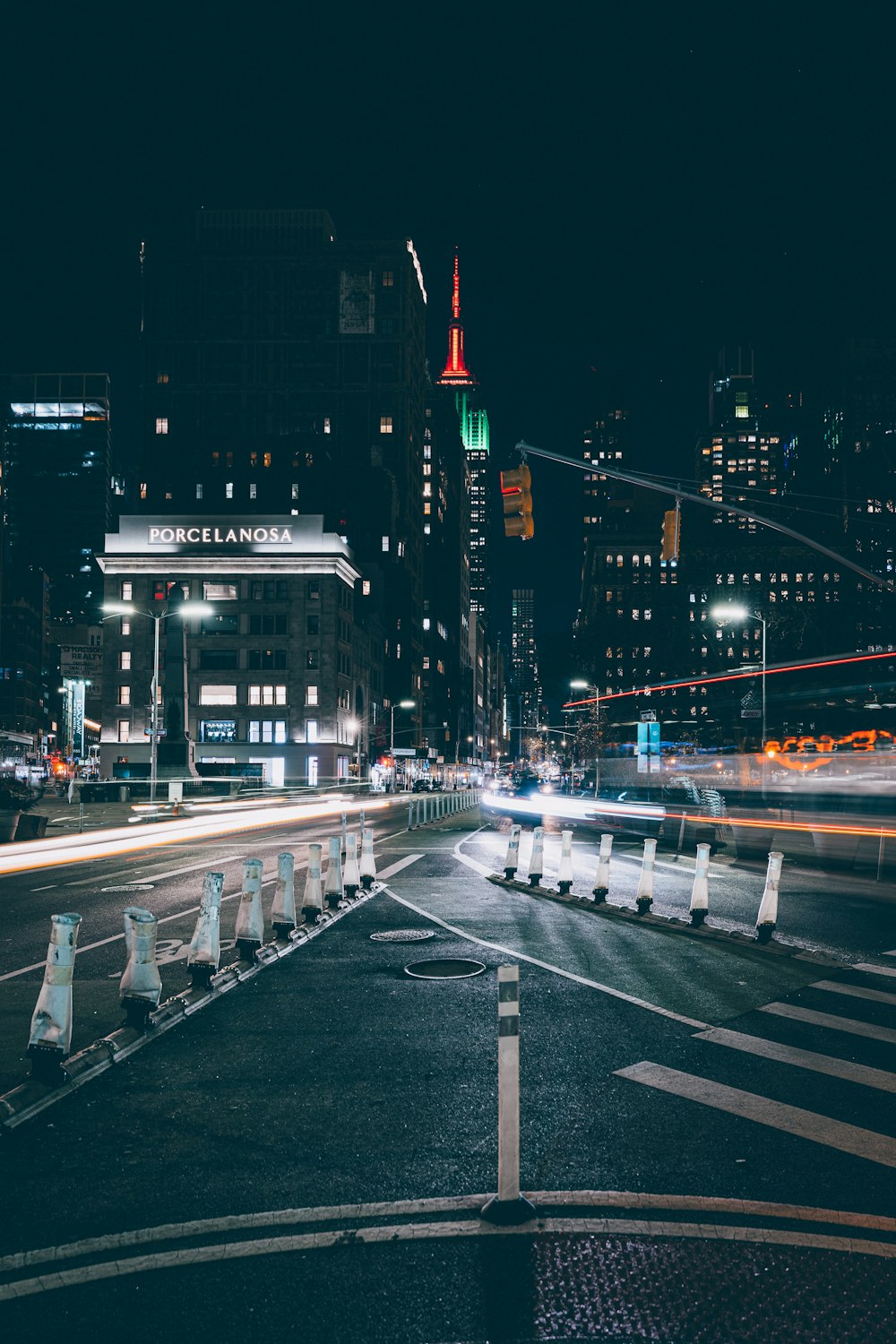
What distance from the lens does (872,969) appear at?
33.9 feet

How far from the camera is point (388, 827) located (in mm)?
34938

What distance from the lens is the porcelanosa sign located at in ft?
322

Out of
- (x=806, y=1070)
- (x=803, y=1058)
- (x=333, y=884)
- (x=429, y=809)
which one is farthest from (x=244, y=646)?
(x=806, y=1070)

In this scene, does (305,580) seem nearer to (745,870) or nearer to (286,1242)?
(745,870)

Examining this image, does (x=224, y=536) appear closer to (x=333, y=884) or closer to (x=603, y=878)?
(x=333, y=884)

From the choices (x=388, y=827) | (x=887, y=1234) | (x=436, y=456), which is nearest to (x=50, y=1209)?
(x=887, y=1234)

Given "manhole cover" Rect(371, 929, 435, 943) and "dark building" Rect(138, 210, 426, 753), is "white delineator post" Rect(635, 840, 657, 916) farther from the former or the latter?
"dark building" Rect(138, 210, 426, 753)

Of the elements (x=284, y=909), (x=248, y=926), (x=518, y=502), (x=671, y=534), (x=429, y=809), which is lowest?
(x=429, y=809)

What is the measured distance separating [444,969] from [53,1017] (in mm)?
4560

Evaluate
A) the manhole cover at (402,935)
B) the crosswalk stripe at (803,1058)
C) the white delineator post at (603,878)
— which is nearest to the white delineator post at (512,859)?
the white delineator post at (603,878)

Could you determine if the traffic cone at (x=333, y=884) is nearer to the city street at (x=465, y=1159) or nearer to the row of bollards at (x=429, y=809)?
the city street at (x=465, y=1159)

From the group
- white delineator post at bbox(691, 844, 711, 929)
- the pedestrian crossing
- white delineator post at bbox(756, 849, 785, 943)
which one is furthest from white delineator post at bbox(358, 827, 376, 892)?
the pedestrian crossing

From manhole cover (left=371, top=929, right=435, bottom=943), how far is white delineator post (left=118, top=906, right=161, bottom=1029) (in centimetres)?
434

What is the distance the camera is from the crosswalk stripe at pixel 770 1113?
5.52 meters
